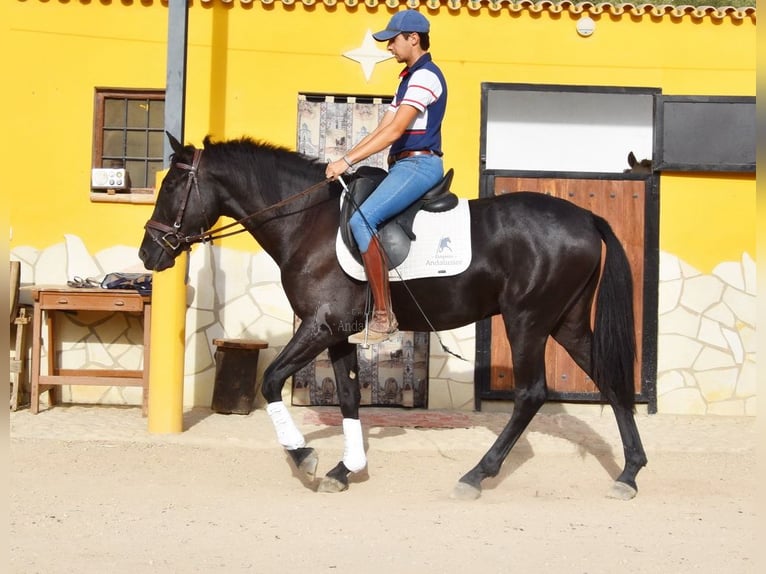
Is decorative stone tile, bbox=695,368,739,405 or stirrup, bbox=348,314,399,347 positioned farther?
decorative stone tile, bbox=695,368,739,405

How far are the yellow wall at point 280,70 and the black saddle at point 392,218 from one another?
323 centimetres

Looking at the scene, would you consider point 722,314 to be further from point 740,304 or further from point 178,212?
point 178,212

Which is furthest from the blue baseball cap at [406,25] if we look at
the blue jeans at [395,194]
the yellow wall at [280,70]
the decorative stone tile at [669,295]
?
the decorative stone tile at [669,295]

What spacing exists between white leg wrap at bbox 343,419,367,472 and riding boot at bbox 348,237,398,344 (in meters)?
0.73

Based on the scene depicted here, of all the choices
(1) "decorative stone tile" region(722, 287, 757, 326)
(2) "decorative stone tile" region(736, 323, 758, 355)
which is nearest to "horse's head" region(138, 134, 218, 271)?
(1) "decorative stone tile" region(722, 287, 757, 326)

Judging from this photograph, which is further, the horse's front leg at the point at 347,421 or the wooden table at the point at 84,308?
the wooden table at the point at 84,308

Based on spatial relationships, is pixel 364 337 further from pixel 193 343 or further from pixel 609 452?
pixel 193 343

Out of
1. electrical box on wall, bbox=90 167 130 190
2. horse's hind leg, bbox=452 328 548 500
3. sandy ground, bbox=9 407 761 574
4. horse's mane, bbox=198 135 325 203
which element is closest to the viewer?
sandy ground, bbox=9 407 761 574

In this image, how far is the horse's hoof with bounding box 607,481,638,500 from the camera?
616 cm

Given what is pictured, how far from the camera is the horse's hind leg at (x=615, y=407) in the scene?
6.27 meters

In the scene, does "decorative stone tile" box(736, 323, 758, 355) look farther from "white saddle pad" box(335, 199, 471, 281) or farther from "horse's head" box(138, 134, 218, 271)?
"horse's head" box(138, 134, 218, 271)

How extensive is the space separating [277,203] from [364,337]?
1.17 metres

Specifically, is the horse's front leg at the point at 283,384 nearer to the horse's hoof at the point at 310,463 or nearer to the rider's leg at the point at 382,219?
the horse's hoof at the point at 310,463

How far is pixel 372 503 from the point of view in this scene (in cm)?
591
